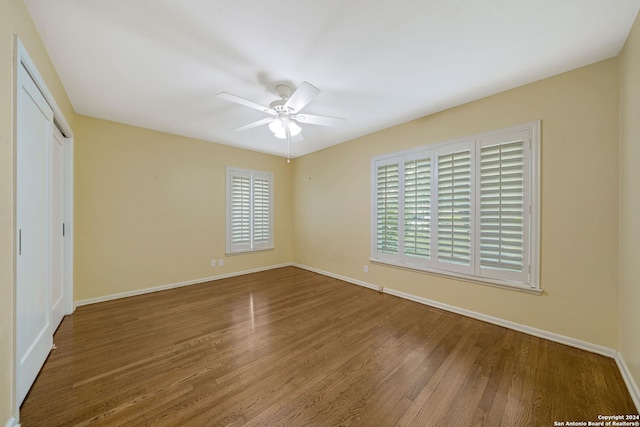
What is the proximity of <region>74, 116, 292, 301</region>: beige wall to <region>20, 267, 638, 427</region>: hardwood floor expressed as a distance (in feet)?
2.48

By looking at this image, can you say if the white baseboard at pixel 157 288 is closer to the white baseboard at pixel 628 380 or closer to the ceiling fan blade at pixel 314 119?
the ceiling fan blade at pixel 314 119

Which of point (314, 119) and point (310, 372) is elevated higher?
point (314, 119)

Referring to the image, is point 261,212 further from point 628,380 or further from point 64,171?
point 628,380

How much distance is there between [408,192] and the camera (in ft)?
11.2

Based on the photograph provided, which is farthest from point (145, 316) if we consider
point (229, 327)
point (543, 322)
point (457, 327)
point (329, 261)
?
point (543, 322)

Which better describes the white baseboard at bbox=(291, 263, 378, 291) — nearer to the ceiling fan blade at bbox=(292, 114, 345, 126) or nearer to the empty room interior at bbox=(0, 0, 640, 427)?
the empty room interior at bbox=(0, 0, 640, 427)

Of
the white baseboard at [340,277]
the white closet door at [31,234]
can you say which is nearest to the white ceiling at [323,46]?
the white closet door at [31,234]

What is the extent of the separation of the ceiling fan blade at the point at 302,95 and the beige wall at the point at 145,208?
270 cm

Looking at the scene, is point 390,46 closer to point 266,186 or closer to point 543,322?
point 543,322

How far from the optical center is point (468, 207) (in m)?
2.79

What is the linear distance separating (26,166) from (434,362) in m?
3.43

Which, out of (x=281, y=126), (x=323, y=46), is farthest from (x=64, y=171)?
(x=323, y=46)

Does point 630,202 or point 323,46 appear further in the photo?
point 323,46

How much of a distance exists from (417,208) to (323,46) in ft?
7.67
